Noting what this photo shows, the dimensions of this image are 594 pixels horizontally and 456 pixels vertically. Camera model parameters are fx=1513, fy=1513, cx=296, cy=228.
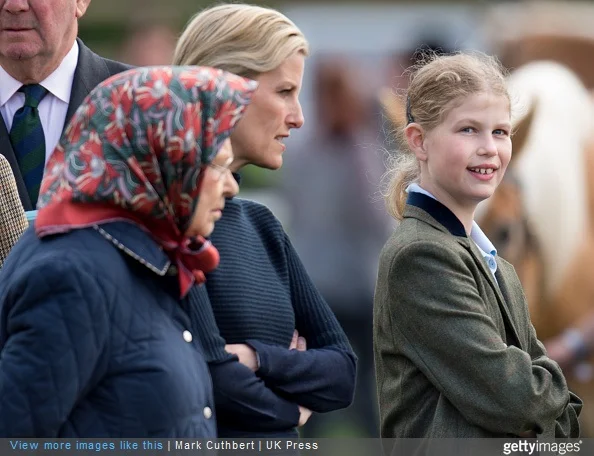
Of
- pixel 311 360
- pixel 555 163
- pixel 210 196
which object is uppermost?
pixel 210 196

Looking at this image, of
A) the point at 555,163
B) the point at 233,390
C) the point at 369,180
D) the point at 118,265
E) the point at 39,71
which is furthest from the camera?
the point at 369,180

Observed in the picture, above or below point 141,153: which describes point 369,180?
below

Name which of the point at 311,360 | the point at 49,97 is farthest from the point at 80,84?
the point at 311,360

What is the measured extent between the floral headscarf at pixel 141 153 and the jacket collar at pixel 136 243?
2cm

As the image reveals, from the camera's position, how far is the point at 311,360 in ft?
11.7

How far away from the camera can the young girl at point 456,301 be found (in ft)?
11.3

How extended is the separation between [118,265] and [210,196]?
0.24 meters

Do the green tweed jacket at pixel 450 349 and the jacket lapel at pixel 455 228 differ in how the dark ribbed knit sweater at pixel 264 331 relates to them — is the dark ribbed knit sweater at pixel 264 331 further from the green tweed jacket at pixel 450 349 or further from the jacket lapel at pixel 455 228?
the jacket lapel at pixel 455 228

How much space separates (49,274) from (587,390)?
5.00m

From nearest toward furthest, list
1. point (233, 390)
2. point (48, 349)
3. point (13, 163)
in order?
1. point (48, 349)
2. point (233, 390)
3. point (13, 163)

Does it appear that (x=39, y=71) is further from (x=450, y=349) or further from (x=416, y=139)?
(x=450, y=349)

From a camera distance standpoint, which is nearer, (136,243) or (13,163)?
(136,243)

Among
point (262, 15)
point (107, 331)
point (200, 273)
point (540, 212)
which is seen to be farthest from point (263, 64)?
point (540, 212)

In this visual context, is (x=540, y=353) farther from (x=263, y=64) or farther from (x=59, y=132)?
(x=59, y=132)
